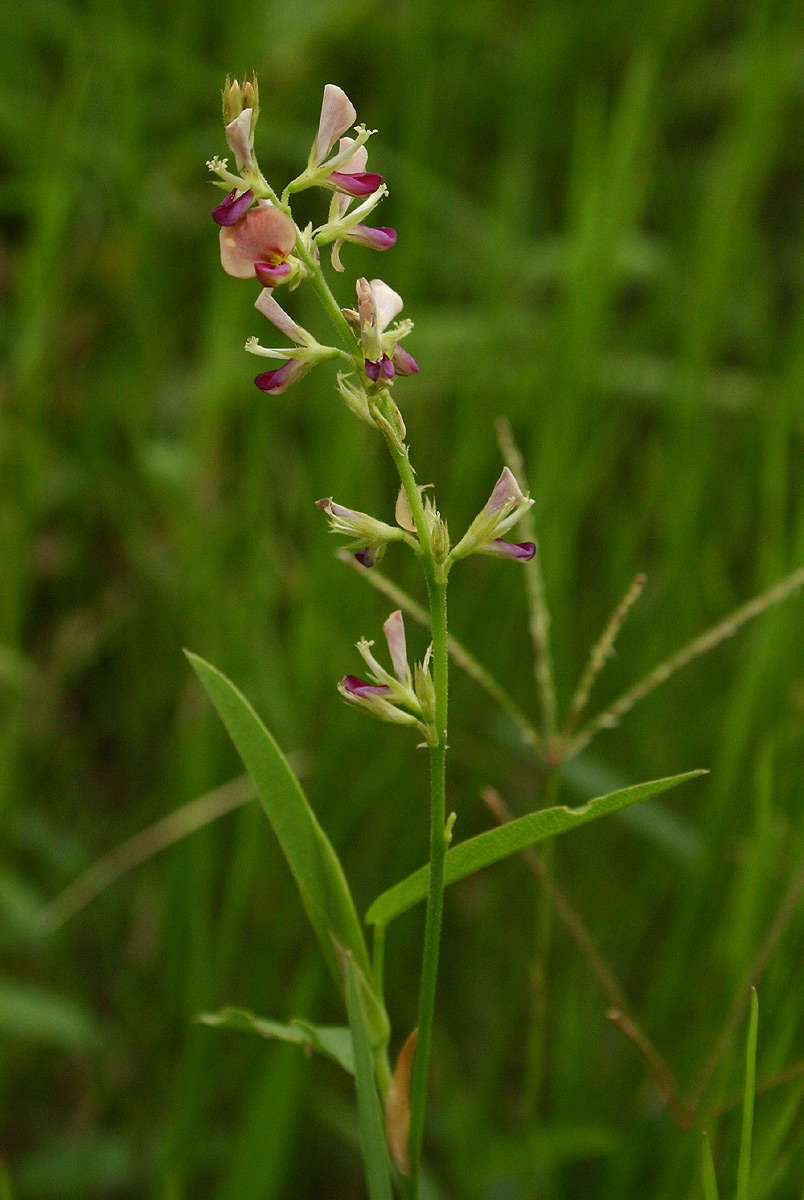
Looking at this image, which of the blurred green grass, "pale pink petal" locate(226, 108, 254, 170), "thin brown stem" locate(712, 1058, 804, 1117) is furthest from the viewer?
the blurred green grass

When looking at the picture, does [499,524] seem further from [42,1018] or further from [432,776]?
[42,1018]

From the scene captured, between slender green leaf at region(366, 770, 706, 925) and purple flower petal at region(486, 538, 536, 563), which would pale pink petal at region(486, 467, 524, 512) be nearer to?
purple flower petal at region(486, 538, 536, 563)

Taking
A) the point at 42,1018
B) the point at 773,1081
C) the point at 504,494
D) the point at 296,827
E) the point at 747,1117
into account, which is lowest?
the point at 42,1018

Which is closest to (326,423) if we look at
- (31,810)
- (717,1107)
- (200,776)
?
(200,776)

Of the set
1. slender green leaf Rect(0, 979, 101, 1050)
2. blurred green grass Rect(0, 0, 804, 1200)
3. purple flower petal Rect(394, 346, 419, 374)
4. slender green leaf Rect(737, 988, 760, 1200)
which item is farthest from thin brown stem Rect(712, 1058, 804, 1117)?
slender green leaf Rect(0, 979, 101, 1050)

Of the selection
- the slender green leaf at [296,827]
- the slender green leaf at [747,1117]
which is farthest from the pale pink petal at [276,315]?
the slender green leaf at [747,1117]

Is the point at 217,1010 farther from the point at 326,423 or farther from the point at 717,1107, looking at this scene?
the point at 326,423

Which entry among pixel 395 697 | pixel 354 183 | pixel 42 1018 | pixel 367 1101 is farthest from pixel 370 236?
pixel 42 1018
